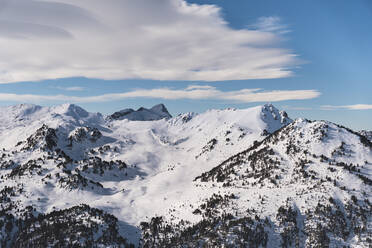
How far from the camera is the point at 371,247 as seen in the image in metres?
187

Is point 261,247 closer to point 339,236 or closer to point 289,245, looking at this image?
point 289,245

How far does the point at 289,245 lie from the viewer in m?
197

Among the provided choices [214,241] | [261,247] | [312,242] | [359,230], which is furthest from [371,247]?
[214,241]

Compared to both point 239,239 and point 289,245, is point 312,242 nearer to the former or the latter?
point 289,245

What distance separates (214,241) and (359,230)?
353 feet

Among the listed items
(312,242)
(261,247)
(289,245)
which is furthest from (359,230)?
(261,247)

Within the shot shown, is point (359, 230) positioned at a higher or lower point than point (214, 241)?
higher

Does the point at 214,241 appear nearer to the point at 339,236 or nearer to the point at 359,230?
the point at 339,236

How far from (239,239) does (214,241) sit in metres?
18.7

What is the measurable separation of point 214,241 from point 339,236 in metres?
92.6

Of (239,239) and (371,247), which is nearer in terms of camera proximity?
(371,247)

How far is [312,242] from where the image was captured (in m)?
196

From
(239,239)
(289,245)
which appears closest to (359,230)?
(289,245)

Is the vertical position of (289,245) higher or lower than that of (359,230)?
lower
